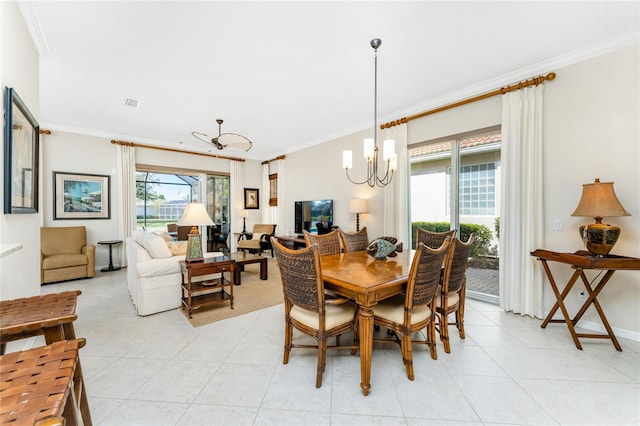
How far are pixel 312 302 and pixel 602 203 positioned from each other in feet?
8.76

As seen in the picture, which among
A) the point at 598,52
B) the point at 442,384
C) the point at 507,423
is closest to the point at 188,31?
the point at 442,384

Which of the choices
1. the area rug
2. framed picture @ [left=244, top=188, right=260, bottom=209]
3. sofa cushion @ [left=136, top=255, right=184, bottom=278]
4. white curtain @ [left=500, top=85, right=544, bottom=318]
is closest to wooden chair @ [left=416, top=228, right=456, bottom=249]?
white curtain @ [left=500, top=85, right=544, bottom=318]

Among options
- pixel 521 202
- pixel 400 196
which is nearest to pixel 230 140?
pixel 400 196

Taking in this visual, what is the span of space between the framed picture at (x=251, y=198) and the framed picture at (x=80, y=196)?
9.63 ft

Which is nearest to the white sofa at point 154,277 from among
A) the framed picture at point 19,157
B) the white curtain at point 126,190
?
the framed picture at point 19,157

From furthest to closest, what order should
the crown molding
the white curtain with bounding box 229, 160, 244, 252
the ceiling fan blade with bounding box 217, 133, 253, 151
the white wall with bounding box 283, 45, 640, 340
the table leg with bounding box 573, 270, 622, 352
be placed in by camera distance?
the white curtain with bounding box 229, 160, 244, 252 → the ceiling fan blade with bounding box 217, 133, 253, 151 → the white wall with bounding box 283, 45, 640, 340 → the table leg with bounding box 573, 270, 622, 352 → the crown molding

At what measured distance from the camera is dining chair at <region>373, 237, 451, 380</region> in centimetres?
173

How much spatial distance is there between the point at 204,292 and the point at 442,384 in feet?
9.21

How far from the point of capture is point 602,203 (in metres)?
2.21

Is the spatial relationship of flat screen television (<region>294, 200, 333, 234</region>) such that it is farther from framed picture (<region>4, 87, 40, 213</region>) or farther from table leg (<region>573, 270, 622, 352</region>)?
framed picture (<region>4, 87, 40, 213</region>)

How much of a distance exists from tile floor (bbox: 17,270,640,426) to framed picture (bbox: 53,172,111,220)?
326cm

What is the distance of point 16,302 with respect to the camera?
1.29m

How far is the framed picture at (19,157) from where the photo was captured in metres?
1.61

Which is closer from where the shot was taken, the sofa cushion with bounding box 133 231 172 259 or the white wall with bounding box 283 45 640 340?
the white wall with bounding box 283 45 640 340
